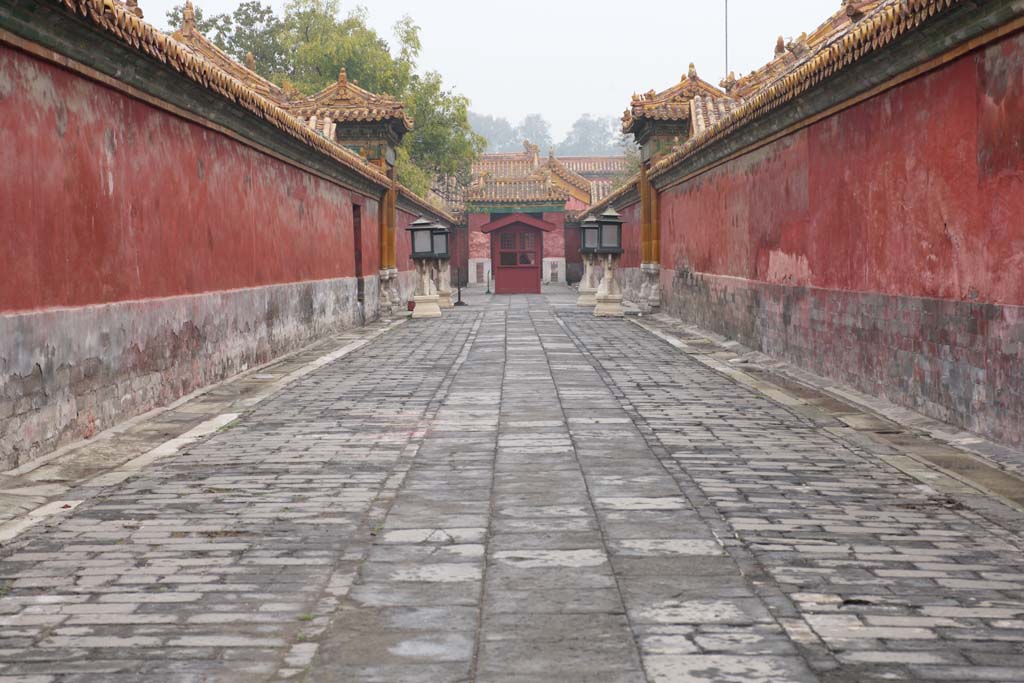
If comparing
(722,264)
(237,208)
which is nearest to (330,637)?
(237,208)

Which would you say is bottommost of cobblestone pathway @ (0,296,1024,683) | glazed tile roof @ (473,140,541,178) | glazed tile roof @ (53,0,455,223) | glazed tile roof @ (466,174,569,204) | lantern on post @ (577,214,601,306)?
cobblestone pathway @ (0,296,1024,683)

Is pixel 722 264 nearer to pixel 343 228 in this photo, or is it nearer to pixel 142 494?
pixel 343 228

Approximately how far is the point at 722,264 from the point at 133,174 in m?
11.7

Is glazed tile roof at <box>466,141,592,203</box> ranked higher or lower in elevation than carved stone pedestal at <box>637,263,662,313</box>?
higher

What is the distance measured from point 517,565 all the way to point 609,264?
23129 millimetres

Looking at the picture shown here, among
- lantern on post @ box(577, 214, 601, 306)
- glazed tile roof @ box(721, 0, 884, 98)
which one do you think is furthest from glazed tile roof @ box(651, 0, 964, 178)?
lantern on post @ box(577, 214, 601, 306)

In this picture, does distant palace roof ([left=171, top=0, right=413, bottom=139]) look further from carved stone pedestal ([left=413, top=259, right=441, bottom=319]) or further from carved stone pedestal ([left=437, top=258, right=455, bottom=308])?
carved stone pedestal ([left=413, top=259, right=441, bottom=319])

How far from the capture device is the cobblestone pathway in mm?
3867

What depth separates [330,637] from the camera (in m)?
4.10

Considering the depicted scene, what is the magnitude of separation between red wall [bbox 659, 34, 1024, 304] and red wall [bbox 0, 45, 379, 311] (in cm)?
686

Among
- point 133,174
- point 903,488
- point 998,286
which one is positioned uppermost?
point 133,174

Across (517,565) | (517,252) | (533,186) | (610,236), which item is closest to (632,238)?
Answer: (610,236)

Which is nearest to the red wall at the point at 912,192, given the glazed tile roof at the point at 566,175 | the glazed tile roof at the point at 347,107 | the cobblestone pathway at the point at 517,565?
the cobblestone pathway at the point at 517,565

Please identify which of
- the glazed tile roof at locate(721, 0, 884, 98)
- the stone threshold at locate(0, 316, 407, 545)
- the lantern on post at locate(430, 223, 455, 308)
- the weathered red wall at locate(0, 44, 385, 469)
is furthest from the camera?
the lantern on post at locate(430, 223, 455, 308)
